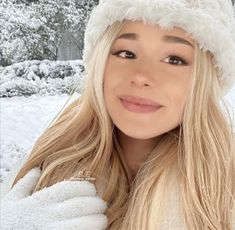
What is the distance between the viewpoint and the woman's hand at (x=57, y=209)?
2.31 ft

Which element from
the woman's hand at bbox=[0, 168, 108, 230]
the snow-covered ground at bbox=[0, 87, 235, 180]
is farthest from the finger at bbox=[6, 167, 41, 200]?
the snow-covered ground at bbox=[0, 87, 235, 180]

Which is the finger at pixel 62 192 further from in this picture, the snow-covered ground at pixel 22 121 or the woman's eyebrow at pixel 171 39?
the snow-covered ground at pixel 22 121

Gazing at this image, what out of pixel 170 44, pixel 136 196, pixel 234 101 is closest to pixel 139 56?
pixel 170 44

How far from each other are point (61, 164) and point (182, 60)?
0.95 feet

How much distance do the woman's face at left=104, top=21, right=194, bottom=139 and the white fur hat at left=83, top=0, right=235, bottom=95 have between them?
0.6 inches

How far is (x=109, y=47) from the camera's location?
77 centimetres

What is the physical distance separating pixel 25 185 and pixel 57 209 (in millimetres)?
106

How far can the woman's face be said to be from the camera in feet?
2.35

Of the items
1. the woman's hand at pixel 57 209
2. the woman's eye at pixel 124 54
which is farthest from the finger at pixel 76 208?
the woman's eye at pixel 124 54

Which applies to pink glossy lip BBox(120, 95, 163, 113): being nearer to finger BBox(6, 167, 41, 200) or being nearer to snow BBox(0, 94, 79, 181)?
finger BBox(6, 167, 41, 200)

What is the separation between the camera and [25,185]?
2.60 feet

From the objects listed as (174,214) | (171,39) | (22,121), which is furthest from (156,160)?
(22,121)

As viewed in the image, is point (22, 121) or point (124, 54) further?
point (22, 121)

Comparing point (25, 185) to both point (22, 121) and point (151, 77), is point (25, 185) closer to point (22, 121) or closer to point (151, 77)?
point (151, 77)
